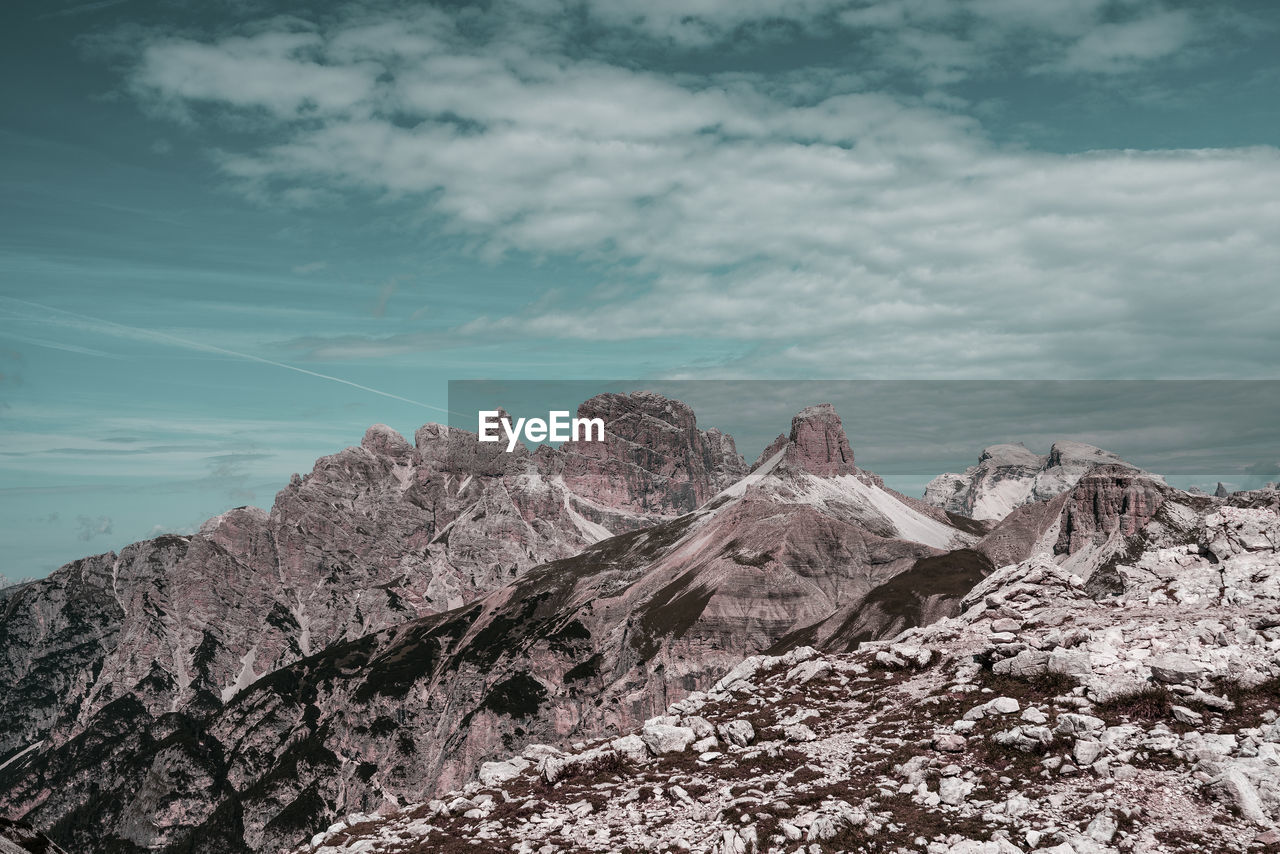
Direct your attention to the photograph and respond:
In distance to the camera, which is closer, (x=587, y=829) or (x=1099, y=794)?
(x=1099, y=794)

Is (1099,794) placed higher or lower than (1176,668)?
lower

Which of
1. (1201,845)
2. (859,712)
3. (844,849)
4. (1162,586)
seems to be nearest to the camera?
(1201,845)

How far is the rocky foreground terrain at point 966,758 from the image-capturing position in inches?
918

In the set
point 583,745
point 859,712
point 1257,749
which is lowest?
point 583,745

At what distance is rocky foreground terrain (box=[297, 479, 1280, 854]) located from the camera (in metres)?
23.3

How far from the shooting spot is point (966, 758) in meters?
A: 28.1

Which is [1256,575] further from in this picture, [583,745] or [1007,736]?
[583,745]

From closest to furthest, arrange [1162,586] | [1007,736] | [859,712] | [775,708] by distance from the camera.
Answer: [1007,736] → [859,712] → [775,708] → [1162,586]

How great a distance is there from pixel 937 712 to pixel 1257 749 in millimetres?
10713

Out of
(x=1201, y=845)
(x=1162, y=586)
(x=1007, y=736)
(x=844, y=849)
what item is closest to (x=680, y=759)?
(x=844, y=849)

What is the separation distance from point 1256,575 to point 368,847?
136 feet

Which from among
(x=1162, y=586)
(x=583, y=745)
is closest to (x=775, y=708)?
(x=583, y=745)

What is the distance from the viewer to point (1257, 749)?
947 inches

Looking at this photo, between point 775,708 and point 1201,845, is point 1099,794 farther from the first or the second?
point 775,708
